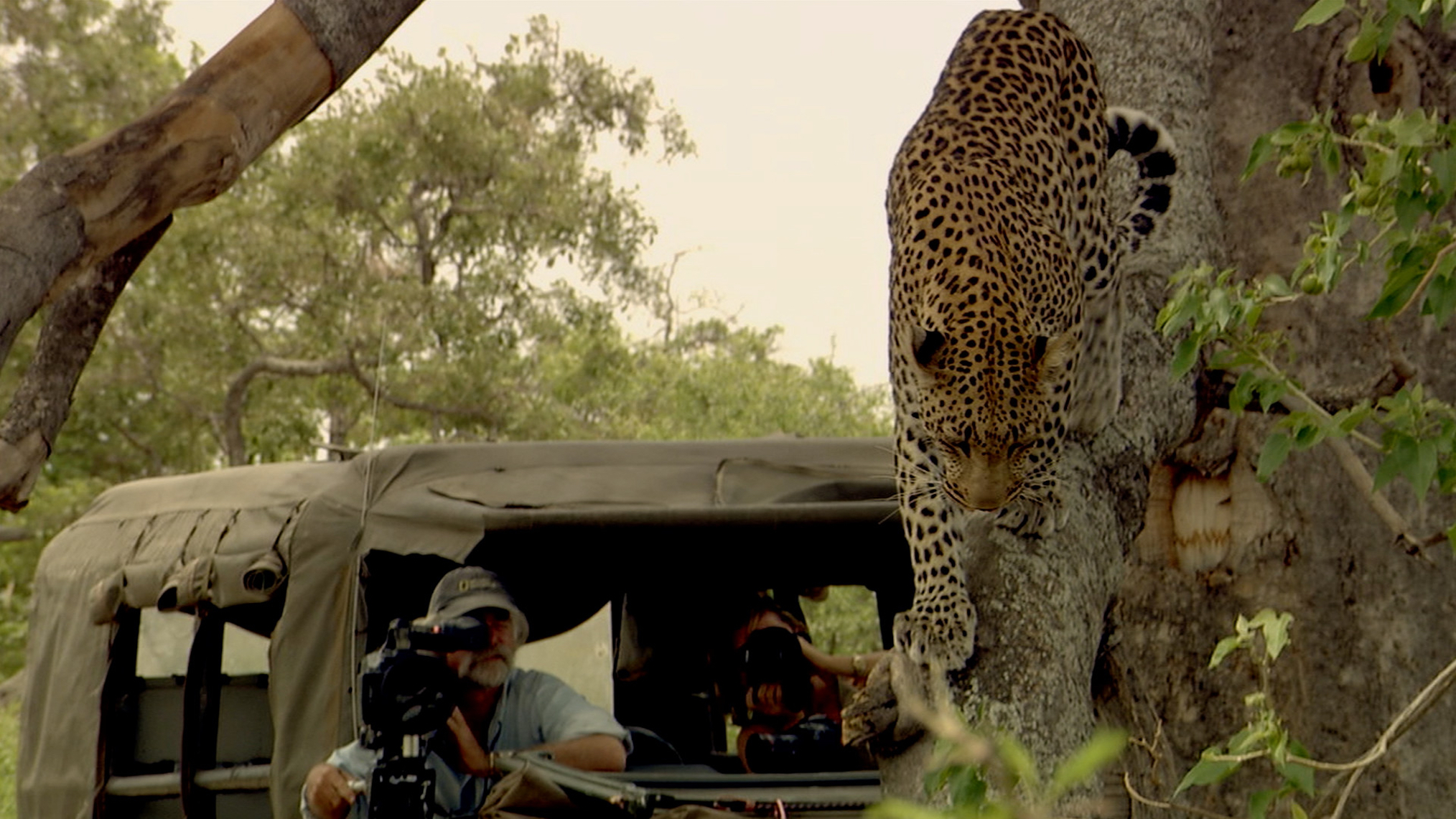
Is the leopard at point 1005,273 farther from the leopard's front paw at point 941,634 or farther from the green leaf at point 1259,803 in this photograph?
the green leaf at point 1259,803

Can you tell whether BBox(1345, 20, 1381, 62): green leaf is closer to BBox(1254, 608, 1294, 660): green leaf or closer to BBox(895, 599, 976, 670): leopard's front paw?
BBox(1254, 608, 1294, 660): green leaf

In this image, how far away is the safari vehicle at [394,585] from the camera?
4664 millimetres

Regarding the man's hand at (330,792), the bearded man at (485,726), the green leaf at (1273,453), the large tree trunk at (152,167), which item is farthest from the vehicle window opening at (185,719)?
the green leaf at (1273,453)

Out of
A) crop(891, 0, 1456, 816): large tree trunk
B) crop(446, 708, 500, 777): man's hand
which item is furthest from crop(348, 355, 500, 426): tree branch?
crop(891, 0, 1456, 816): large tree trunk

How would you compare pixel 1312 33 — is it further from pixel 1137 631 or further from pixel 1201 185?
pixel 1137 631

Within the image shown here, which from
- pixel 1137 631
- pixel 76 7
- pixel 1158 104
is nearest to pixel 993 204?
pixel 1158 104

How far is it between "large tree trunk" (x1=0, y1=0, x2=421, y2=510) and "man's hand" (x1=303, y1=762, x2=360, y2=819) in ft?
3.61

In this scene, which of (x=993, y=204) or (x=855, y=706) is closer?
(x=855, y=706)

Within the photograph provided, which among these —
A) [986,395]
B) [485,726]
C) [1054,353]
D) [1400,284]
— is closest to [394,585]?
[485,726]

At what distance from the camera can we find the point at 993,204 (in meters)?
3.86

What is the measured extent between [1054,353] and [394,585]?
2317mm

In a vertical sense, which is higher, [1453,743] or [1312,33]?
[1312,33]

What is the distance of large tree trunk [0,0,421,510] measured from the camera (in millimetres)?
3328

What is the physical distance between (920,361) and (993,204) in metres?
0.41
